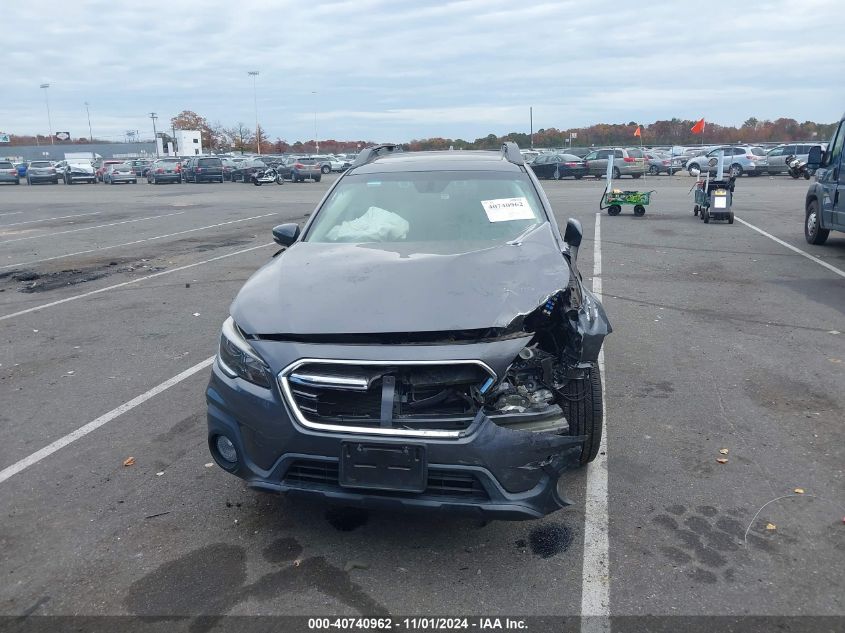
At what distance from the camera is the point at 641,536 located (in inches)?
144

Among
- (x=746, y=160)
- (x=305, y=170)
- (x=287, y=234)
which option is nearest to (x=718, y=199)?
(x=287, y=234)

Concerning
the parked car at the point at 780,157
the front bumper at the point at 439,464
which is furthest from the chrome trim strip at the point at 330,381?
the parked car at the point at 780,157

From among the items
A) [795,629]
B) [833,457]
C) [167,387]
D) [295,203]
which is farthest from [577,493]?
[295,203]

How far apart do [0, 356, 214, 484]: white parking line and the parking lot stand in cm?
2

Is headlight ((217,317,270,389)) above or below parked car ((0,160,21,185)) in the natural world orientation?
above

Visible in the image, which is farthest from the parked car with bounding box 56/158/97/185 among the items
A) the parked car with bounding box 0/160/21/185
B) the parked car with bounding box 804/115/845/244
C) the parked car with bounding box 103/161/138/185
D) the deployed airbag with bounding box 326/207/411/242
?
the deployed airbag with bounding box 326/207/411/242

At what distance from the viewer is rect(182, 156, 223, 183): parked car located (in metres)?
44.1

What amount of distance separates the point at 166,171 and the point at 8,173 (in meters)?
15.6

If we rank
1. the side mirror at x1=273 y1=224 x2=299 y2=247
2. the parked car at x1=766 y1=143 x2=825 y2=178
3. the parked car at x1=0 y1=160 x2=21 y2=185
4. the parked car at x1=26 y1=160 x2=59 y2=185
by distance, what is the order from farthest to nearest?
1. the parked car at x1=0 y1=160 x2=21 y2=185
2. the parked car at x1=26 y1=160 x2=59 y2=185
3. the parked car at x1=766 y1=143 x2=825 y2=178
4. the side mirror at x1=273 y1=224 x2=299 y2=247

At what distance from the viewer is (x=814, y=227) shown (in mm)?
12984

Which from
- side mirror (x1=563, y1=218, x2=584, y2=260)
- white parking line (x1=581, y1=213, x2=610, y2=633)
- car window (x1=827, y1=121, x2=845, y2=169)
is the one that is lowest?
white parking line (x1=581, y1=213, x2=610, y2=633)

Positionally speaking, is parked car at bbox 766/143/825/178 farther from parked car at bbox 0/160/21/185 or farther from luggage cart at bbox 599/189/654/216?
parked car at bbox 0/160/21/185

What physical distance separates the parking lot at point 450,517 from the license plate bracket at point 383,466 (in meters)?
0.50

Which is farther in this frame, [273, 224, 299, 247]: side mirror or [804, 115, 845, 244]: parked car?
[804, 115, 845, 244]: parked car
